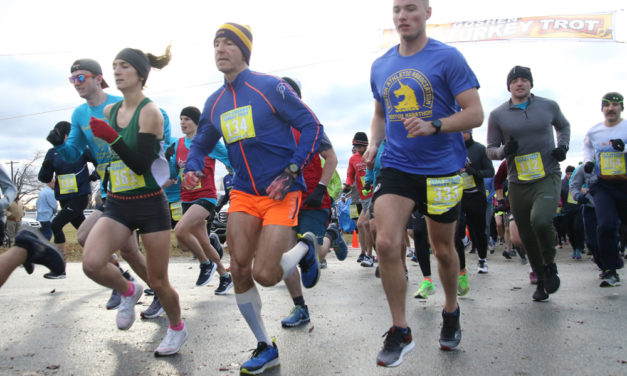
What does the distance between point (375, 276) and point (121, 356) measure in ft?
17.0

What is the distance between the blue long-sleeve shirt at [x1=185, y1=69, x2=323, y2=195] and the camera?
3.68 meters

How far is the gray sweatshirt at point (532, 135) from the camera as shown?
A: 227 inches

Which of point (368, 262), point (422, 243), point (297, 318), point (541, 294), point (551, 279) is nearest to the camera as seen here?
point (297, 318)

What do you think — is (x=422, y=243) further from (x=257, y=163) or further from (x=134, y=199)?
(x=134, y=199)

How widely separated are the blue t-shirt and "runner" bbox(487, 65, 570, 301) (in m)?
2.32

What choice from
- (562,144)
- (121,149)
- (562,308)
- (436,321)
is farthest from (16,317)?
(562,144)

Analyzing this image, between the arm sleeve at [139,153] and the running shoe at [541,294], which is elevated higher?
the arm sleeve at [139,153]

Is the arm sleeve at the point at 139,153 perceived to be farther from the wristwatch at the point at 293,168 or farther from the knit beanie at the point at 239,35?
the wristwatch at the point at 293,168

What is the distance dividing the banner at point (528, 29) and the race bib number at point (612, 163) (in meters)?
15.4

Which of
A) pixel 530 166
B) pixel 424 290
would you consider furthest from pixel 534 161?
pixel 424 290

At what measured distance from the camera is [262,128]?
12.1 feet

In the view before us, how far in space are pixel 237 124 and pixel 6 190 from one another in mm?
1986

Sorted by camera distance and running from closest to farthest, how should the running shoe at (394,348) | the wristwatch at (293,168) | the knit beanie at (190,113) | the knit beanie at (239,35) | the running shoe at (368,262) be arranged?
the running shoe at (394,348), the wristwatch at (293,168), the knit beanie at (239,35), the knit beanie at (190,113), the running shoe at (368,262)

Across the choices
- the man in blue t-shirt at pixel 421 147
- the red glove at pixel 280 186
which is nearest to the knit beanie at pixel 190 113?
the man in blue t-shirt at pixel 421 147
